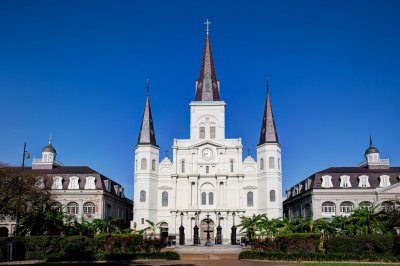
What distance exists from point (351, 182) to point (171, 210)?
27169 millimetres

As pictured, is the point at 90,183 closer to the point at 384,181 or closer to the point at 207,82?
the point at 207,82

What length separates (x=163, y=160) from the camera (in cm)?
7638

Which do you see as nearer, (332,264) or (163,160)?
(332,264)

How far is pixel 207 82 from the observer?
3179 inches

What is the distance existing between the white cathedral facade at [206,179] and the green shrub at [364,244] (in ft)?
112

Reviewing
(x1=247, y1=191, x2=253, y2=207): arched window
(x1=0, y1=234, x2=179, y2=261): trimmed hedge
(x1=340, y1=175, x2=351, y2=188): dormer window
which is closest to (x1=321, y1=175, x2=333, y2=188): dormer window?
(x1=340, y1=175, x2=351, y2=188): dormer window

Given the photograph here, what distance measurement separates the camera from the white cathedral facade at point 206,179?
7256 cm

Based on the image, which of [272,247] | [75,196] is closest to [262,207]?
[75,196]

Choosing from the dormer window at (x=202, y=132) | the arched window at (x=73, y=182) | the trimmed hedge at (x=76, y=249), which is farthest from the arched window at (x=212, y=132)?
the trimmed hedge at (x=76, y=249)

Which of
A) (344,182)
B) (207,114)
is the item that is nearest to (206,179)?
(207,114)

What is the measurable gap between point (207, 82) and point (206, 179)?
16710mm

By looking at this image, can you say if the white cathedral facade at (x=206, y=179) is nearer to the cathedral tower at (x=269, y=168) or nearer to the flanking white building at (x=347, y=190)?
the cathedral tower at (x=269, y=168)

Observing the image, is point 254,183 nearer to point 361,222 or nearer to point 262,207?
point 262,207

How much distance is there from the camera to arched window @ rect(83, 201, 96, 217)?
6975cm
